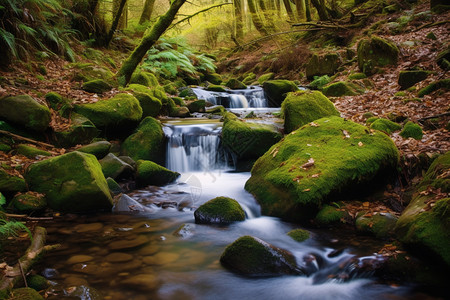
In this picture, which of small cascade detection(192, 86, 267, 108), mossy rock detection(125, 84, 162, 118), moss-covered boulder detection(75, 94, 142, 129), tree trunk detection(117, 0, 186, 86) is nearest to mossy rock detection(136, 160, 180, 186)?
moss-covered boulder detection(75, 94, 142, 129)

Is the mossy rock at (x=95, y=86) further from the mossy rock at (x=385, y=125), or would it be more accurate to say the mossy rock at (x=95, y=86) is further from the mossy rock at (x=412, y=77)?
the mossy rock at (x=412, y=77)

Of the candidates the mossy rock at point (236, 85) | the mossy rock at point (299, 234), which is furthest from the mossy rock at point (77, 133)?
the mossy rock at point (236, 85)

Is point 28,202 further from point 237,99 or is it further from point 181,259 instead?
point 237,99

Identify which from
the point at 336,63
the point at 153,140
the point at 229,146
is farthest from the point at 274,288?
the point at 336,63

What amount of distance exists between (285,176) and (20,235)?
11.4ft

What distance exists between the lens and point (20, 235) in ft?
11.4

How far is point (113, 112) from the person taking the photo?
261 inches

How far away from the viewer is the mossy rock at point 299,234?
377 centimetres

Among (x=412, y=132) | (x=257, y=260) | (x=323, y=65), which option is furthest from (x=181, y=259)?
(x=323, y=65)

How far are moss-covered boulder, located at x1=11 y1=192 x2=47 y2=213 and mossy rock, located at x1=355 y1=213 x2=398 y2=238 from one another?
4.31m

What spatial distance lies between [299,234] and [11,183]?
3964 millimetres

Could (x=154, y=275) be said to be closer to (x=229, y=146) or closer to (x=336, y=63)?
(x=229, y=146)

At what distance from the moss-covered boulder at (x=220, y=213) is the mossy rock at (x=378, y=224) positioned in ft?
5.24

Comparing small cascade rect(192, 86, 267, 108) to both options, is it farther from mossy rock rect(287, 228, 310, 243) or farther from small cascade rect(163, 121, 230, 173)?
mossy rock rect(287, 228, 310, 243)
